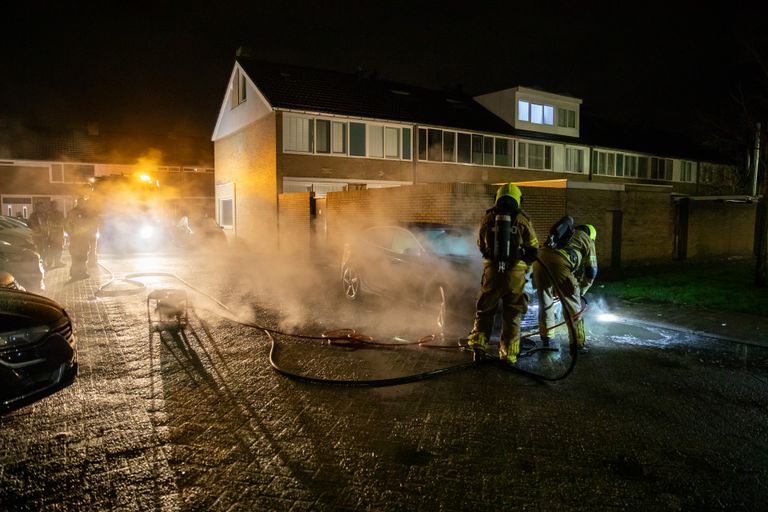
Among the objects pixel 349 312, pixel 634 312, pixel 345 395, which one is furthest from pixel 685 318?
pixel 345 395

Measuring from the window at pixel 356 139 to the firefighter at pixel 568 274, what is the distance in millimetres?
15818

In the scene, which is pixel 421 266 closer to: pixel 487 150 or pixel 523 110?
pixel 487 150

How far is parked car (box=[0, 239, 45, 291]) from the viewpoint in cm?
948

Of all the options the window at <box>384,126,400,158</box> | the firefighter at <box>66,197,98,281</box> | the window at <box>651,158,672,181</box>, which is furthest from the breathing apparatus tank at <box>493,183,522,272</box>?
the window at <box>651,158,672,181</box>

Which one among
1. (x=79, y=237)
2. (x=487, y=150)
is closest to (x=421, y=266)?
(x=79, y=237)

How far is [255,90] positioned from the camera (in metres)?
21.4

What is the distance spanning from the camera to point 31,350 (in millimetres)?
3488

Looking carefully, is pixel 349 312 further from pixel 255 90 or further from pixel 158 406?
pixel 255 90

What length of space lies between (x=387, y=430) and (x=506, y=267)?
2249 millimetres

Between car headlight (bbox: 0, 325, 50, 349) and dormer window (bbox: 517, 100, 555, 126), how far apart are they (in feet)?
87.5

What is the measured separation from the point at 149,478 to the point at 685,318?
25.8ft

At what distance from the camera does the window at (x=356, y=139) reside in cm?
2117

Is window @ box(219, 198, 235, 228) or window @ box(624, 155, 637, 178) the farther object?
window @ box(624, 155, 637, 178)

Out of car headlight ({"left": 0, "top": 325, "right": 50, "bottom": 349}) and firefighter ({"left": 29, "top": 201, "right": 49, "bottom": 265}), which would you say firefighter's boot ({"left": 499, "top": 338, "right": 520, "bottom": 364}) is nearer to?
car headlight ({"left": 0, "top": 325, "right": 50, "bottom": 349})
